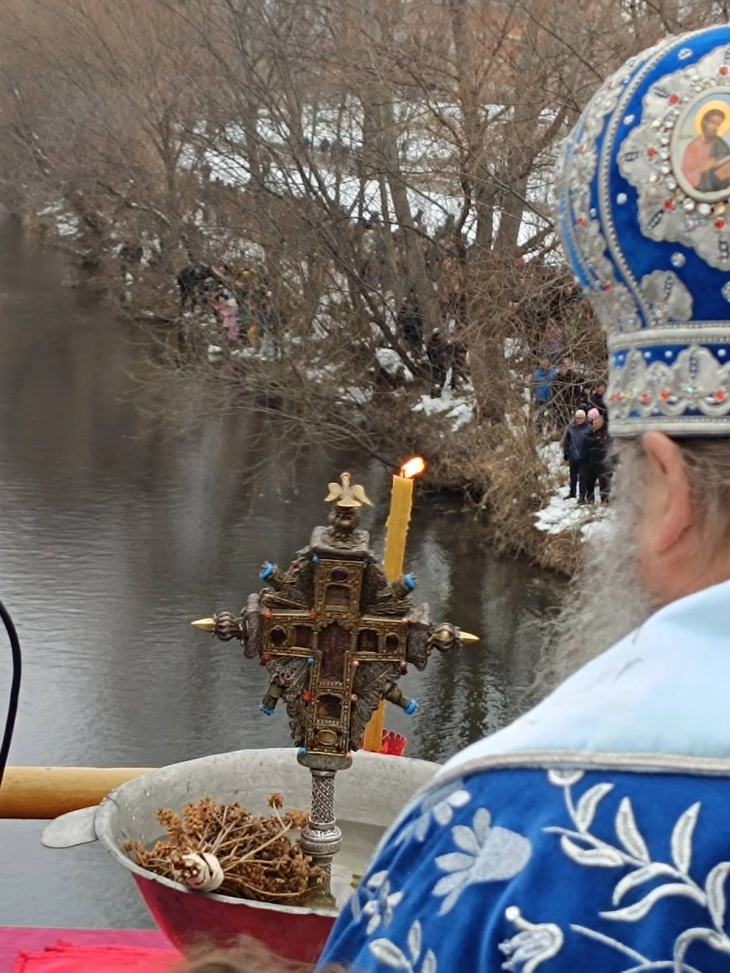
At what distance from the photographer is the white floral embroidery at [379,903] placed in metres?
0.86

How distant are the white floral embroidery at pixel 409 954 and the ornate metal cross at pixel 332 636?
4.54ft

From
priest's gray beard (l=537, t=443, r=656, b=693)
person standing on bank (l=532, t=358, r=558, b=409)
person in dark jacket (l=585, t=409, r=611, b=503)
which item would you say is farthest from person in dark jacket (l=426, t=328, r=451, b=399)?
priest's gray beard (l=537, t=443, r=656, b=693)

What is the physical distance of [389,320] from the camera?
44.3ft

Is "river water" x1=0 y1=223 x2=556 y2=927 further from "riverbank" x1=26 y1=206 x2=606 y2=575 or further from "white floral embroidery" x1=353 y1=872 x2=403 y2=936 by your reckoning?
"white floral embroidery" x1=353 y1=872 x2=403 y2=936

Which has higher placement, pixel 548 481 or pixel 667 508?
pixel 667 508

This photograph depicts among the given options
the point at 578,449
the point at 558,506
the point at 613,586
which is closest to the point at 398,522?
the point at 613,586

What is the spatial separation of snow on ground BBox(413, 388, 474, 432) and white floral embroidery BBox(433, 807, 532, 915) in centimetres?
1143

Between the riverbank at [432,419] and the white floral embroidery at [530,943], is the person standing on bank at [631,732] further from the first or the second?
the riverbank at [432,419]

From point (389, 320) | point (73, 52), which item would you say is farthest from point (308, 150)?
point (73, 52)

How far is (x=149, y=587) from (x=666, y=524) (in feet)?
27.0

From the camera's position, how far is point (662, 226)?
100 cm

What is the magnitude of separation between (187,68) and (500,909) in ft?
49.8

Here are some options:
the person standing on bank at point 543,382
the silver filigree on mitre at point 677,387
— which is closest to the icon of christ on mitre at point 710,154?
the silver filigree on mitre at point 677,387

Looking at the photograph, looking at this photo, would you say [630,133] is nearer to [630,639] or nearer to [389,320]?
[630,639]
